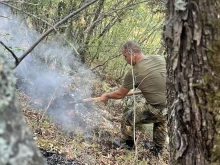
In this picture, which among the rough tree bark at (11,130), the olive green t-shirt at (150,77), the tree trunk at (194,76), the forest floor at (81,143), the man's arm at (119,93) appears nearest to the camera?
the rough tree bark at (11,130)

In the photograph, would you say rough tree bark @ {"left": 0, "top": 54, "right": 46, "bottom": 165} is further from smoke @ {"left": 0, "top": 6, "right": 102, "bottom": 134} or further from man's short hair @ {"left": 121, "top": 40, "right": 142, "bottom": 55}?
smoke @ {"left": 0, "top": 6, "right": 102, "bottom": 134}

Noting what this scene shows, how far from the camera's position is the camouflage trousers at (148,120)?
5.88 m

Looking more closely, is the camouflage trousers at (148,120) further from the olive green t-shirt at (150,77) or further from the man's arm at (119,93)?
the man's arm at (119,93)

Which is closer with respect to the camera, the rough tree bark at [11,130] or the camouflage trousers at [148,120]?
the rough tree bark at [11,130]

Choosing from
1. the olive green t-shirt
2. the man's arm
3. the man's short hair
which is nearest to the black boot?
the man's arm

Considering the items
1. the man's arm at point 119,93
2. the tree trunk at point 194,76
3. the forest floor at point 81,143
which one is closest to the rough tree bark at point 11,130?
the tree trunk at point 194,76

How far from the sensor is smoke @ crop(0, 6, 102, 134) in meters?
6.46

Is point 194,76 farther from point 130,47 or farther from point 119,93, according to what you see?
point 119,93

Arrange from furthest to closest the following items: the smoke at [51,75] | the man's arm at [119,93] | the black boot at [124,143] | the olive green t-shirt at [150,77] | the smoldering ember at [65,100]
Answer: the smoke at [51,75], the black boot at [124,143], the man's arm at [119,93], the olive green t-shirt at [150,77], the smoldering ember at [65,100]

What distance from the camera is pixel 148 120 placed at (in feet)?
19.7

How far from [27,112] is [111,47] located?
4.61m

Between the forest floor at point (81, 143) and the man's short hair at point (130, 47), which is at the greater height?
the man's short hair at point (130, 47)

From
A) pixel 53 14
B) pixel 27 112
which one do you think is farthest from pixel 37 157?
pixel 53 14

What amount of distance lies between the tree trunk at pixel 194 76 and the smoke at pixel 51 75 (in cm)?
420
